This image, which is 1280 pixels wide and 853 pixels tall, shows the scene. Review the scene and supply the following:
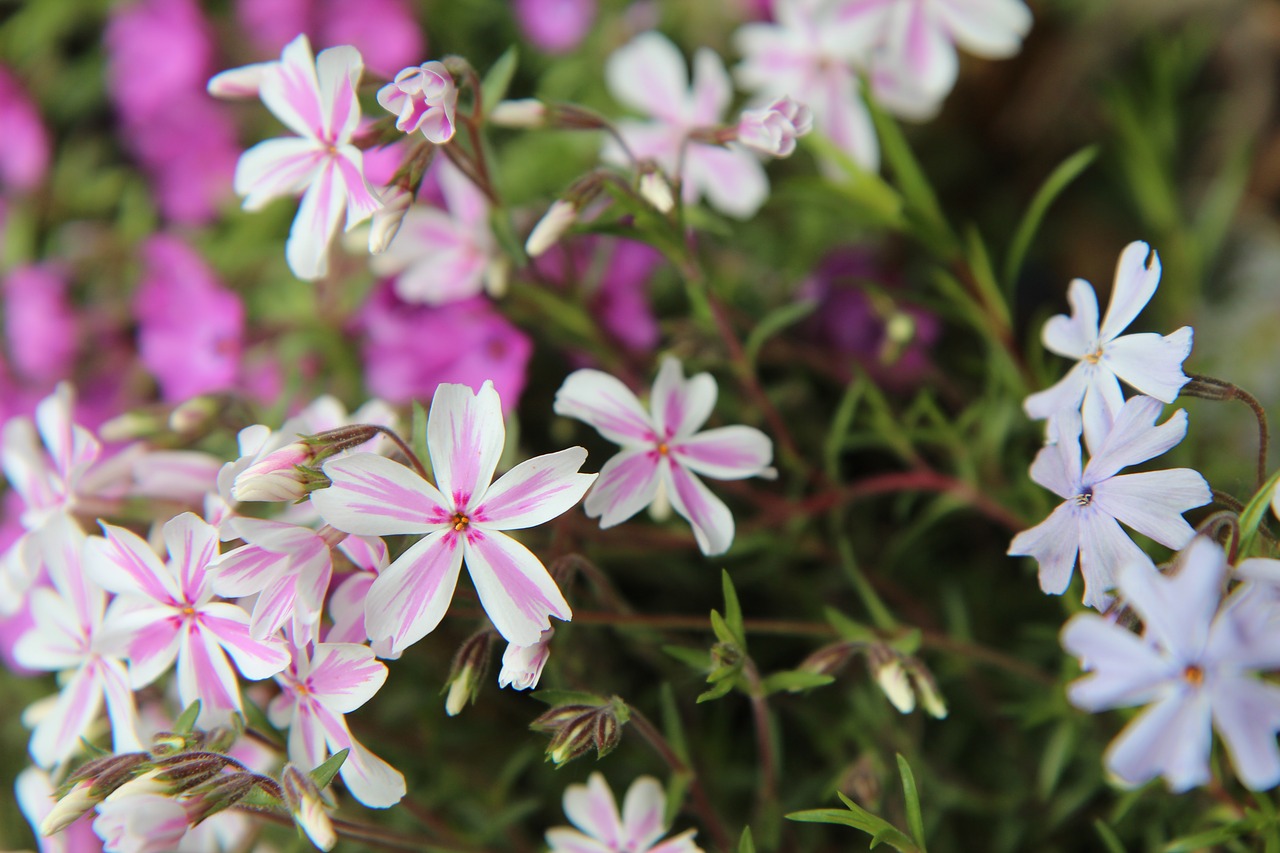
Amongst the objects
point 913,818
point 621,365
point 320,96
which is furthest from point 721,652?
point 320,96

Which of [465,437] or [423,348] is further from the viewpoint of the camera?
[423,348]

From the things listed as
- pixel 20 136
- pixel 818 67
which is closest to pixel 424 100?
pixel 818 67

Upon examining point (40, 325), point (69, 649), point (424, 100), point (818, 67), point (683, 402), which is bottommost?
point (40, 325)

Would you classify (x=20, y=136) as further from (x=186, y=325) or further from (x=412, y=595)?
(x=412, y=595)

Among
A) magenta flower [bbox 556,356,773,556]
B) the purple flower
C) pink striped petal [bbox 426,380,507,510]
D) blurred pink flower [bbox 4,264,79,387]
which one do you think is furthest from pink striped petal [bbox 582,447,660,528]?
blurred pink flower [bbox 4,264,79,387]

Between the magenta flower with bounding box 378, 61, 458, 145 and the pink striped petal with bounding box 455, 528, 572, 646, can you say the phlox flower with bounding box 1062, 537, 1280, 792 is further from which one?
the magenta flower with bounding box 378, 61, 458, 145

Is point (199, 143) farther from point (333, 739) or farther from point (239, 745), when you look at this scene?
point (333, 739)

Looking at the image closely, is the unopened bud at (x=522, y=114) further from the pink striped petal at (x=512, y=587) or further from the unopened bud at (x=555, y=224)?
the pink striped petal at (x=512, y=587)

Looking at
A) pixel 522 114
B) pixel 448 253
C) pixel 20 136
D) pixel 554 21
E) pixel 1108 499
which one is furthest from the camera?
pixel 20 136
